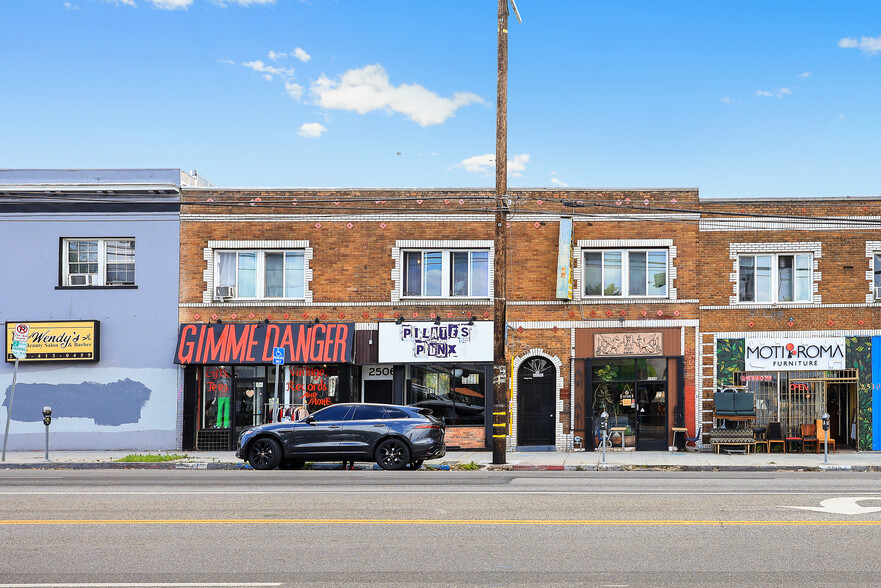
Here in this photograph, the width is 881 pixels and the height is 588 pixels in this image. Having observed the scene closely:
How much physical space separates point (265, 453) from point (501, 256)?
6.85 m

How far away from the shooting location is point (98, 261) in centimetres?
2412

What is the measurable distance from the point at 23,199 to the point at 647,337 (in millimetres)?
17641

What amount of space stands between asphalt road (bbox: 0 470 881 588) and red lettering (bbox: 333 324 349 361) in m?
9.08

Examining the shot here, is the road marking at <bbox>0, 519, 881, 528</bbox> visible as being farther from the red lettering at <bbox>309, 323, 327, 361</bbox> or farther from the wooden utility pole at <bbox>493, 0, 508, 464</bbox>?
the red lettering at <bbox>309, 323, 327, 361</bbox>

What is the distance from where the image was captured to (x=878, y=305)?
23.3m

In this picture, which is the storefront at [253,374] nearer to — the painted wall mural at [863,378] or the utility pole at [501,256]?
the utility pole at [501,256]

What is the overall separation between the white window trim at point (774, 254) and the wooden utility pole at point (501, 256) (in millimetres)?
7493

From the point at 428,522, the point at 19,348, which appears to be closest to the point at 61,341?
the point at 19,348

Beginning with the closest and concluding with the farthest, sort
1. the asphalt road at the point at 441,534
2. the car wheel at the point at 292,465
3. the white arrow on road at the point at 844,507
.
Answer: the asphalt road at the point at 441,534, the white arrow on road at the point at 844,507, the car wheel at the point at 292,465

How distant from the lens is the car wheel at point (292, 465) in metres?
18.6

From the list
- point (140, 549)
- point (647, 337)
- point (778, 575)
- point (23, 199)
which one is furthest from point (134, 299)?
point (778, 575)

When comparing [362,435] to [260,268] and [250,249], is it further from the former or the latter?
[250,249]

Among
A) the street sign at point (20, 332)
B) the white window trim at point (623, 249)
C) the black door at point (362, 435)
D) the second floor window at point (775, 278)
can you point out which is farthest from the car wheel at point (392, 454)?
the second floor window at point (775, 278)

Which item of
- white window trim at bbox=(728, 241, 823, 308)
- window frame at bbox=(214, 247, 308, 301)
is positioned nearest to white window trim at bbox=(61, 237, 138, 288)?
window frame at bbox=(214, 247, 308, 301)
